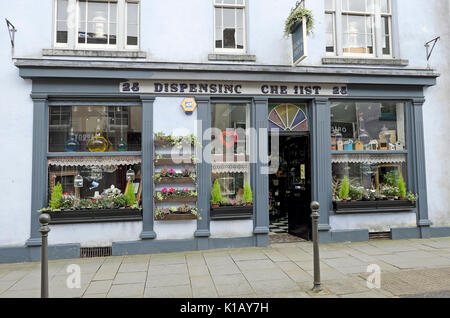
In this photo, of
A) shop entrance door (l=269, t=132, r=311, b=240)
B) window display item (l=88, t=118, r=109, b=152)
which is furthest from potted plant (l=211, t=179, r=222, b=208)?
window display item (l=88, t=118, r=109, b=152)

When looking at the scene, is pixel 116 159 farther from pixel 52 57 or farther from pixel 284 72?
pixel 284 72

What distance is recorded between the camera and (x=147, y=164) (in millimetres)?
7137

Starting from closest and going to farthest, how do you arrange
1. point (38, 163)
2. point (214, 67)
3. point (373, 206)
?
point (38, 163)
point (214, 67)
point (373, 206)

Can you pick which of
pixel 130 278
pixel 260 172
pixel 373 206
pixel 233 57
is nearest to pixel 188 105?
pixel 233 57

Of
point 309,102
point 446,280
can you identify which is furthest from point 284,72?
point 446,280

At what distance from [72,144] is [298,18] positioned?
594 centimetres

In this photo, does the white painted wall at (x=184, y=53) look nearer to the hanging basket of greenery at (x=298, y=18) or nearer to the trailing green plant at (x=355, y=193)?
the hanging basket of greenery at (x=298, y=18)

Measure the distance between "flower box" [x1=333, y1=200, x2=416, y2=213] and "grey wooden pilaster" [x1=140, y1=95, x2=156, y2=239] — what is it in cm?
448

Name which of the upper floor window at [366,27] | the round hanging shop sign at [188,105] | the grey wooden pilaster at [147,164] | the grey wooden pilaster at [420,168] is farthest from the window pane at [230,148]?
the grey wooden pilaster at [420,168]

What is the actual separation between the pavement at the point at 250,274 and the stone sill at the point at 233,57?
4.51 m

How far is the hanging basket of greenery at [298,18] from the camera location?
6.90 meters

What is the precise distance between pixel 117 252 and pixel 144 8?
18.6 ft

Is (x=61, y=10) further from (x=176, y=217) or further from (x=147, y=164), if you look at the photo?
(x=176, y=217)

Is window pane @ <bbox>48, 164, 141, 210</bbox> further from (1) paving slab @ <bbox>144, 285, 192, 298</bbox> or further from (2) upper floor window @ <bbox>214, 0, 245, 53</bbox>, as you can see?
(2) upper floor window @ <bbox>214, 0, 245, 53</bbox>
